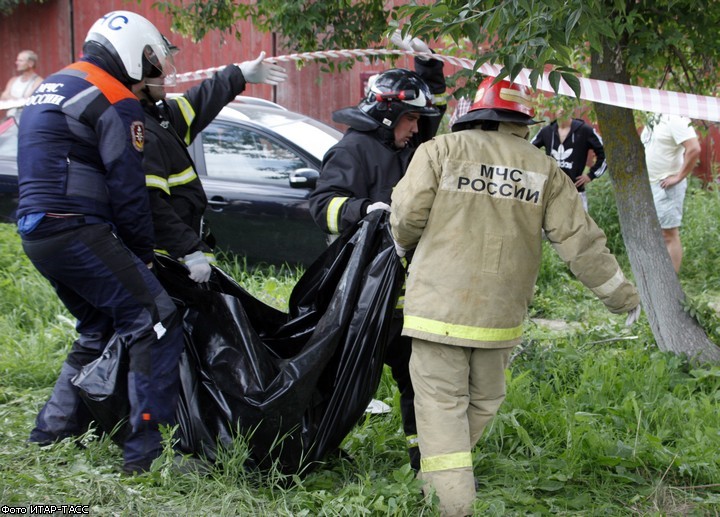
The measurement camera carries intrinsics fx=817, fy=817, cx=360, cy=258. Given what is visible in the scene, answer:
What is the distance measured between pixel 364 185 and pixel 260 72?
91 cm

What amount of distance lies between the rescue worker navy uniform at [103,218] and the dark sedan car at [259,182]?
2.82 m

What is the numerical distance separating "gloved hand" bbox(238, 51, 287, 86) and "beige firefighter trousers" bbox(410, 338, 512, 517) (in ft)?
5.38

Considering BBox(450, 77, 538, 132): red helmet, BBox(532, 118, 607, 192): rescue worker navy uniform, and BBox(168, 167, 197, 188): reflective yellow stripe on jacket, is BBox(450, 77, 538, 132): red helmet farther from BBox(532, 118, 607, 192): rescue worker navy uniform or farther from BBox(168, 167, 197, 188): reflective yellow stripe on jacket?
BBox(532, 118, 607, 192): rescue worker navy uniform

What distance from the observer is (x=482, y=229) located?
288 cm

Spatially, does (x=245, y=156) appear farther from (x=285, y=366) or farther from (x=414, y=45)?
(x=285, y=366)

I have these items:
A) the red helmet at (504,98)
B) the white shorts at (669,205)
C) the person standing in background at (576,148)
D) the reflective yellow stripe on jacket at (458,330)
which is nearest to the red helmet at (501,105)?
the red helmet at (504,98)

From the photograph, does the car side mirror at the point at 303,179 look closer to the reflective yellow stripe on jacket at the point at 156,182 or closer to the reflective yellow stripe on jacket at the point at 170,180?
the reflective yellow stripe on jacket at the point at 170,180

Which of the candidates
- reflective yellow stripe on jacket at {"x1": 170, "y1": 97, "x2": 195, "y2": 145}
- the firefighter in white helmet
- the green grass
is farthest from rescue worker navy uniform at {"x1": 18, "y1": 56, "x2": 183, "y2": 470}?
reflective yellow stripe on jacket at {"x1": 170, "y1": 97, "x2": 195, "y2": 145}

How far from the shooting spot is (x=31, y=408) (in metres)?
4.05

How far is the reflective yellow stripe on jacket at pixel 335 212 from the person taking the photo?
335 centimetres

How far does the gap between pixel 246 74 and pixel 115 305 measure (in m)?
1.37

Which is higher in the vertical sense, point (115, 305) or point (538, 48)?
point (538, 48)

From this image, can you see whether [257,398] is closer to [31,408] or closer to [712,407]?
→ [31,408]

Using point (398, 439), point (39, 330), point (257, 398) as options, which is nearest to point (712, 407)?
point (398, 439)
